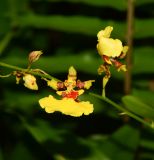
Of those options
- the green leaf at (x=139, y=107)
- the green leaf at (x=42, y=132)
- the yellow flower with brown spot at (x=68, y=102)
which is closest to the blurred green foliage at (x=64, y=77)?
the green leaf at (x=42, y=132)

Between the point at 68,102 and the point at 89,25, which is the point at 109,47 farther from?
the point at 89,25

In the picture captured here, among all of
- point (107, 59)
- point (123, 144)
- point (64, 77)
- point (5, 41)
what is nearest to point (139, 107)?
point (107, 59)

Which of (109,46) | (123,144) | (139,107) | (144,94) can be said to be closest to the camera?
(109,46)

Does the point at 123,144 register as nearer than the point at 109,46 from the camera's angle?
No

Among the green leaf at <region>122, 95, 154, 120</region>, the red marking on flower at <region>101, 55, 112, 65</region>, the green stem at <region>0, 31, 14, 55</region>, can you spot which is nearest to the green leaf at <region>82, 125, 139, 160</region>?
the green leaf at <region>122, 95, 154, 120</region>

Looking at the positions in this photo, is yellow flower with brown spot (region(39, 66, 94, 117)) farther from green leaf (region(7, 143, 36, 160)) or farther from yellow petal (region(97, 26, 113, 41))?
green leaf (region(7, 143, 36, 160))

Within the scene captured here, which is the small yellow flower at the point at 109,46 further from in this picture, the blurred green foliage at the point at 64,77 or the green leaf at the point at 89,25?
the green leaf at the point at 89,25
